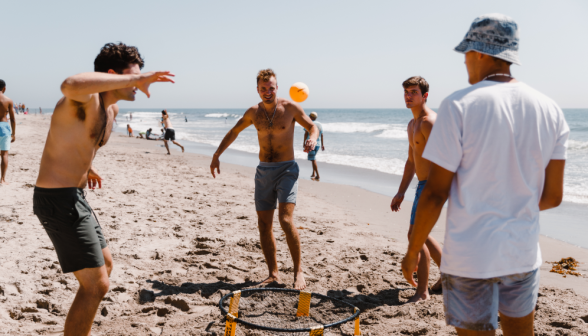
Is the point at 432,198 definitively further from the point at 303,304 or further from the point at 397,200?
the point at 397,200

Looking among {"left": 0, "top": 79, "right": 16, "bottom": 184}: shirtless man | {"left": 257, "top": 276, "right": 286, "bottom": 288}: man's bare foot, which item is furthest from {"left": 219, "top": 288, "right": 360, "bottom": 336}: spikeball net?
{"left": 0, "top": 79, "right": 16, "bottom": 184}: shirtless man

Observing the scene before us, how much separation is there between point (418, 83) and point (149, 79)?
2.38 metres

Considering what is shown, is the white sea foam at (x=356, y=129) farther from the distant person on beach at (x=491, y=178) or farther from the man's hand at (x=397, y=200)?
the distant person on beach at (x=491, y=178)

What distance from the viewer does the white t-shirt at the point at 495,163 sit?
1.72m

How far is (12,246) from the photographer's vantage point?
181 inches

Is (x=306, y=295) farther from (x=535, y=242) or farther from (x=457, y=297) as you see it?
(x=535, y=242)

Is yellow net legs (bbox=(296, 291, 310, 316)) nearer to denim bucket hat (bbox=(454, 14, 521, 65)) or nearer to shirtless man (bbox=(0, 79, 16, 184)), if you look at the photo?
denim bucket hat (bbox=(454, 14, 521, 65))

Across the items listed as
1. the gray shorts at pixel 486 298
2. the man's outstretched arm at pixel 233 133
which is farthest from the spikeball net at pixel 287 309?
the gray shorts at pixel 486 298

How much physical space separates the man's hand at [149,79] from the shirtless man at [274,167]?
1.85 m

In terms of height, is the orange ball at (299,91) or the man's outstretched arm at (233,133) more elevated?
the orange ball at (299,91)

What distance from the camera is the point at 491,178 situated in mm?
1756

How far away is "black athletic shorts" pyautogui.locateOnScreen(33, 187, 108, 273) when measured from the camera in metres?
2.53

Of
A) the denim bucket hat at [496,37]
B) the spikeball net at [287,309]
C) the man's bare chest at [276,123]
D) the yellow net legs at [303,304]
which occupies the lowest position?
the spikeball net at [287,309]

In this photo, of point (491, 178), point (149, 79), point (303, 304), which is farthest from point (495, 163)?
point (303, 304)
